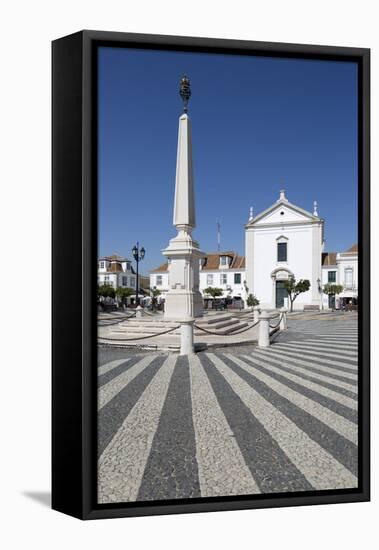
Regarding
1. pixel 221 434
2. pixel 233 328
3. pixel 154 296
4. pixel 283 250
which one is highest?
pixel 283 250

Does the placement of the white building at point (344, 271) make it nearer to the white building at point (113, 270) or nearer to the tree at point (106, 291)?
the white building at point (113, 270)

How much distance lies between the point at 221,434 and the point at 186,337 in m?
3.55

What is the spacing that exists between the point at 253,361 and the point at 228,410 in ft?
8.53

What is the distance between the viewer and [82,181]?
3.15 metres

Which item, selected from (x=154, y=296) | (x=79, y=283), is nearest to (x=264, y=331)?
(x=154, y=296)

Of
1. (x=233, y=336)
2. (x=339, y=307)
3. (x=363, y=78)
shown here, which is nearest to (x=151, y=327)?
(x=233, y=336)

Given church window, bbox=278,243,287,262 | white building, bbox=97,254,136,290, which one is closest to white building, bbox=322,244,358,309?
church window, bbox=278,243,287,262

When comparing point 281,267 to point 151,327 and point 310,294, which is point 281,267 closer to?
point 310,294

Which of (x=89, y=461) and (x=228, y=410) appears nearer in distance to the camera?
(x=89, y=461)

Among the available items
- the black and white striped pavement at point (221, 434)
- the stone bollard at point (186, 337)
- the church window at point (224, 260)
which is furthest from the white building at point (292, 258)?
the stone bollard at point (186, 337)

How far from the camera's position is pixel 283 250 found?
634cm

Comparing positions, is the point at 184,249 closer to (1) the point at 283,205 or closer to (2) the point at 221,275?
(2) the point at 221,275

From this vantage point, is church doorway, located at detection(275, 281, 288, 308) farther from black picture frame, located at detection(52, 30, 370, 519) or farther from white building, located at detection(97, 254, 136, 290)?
black picture frame, located at detection(52, 30, 370, 519)

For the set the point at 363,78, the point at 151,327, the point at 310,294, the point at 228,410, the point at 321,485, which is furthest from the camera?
the point at 151,327
